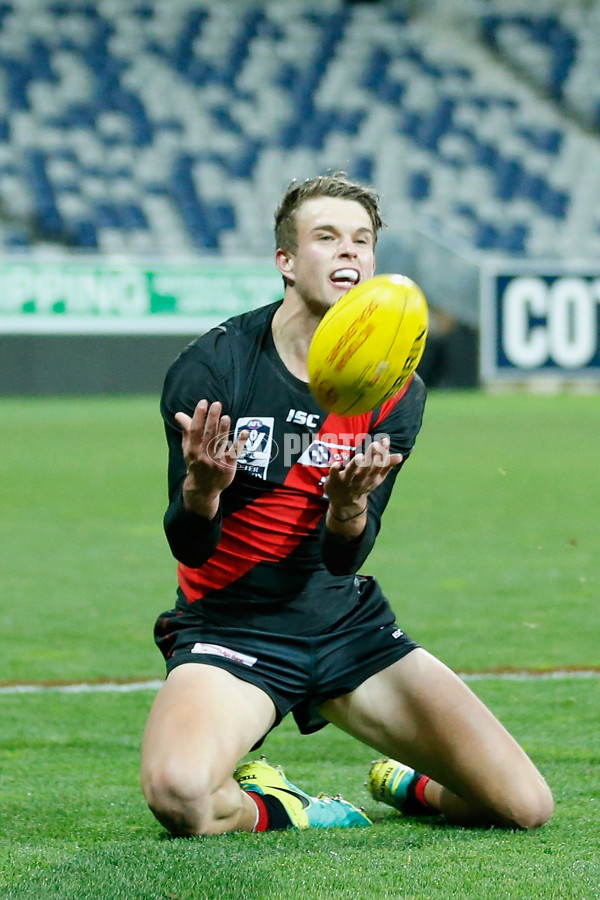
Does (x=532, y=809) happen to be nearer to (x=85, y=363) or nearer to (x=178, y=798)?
(x=178, y=798)

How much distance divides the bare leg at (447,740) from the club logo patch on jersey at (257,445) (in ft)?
2.26

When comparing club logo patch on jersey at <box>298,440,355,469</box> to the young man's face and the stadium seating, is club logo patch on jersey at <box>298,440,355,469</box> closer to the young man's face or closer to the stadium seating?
the young man's face

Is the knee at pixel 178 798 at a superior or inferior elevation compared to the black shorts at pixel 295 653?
inferior

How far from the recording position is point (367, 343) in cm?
355

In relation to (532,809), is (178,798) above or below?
above

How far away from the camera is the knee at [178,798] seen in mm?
3504

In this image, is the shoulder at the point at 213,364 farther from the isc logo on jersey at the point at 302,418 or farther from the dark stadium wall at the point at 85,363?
the dark stadium wall at the point at 85,363

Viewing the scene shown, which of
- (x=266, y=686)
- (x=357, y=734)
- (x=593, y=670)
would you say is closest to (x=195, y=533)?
(x=266, y=686)

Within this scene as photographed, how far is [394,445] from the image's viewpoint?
4.14m

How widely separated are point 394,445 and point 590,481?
8.49 metres

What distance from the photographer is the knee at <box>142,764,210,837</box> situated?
3.50m

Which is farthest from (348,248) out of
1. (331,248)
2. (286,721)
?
(286,721)

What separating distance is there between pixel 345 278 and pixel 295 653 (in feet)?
3.52

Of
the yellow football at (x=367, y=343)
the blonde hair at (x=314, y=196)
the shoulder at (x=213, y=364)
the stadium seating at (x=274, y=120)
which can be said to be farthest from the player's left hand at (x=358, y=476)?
the stadium seating at (x=274, y=120)
